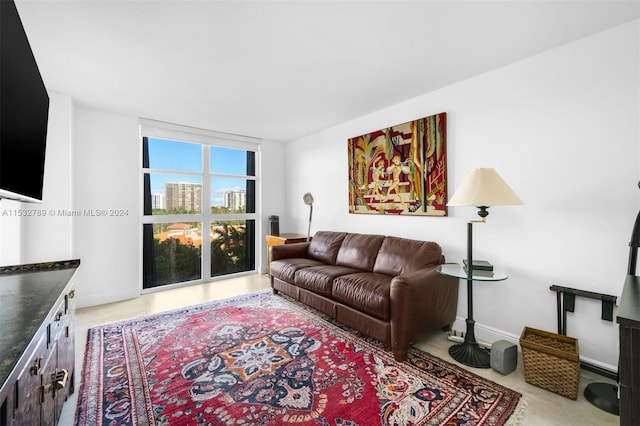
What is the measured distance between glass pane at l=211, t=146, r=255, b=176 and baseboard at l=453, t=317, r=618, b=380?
3953mm

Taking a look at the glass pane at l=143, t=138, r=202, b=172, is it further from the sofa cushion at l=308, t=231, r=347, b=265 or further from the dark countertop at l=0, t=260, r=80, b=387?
the dark countertop at l=0, t=260, r=80, b=387

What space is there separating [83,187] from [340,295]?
11.1ft

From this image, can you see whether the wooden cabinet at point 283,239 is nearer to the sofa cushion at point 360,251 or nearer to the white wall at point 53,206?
the sofa cushion at point 360,251

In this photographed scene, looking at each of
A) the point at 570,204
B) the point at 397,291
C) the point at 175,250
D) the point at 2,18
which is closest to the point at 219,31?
the point at 2,18

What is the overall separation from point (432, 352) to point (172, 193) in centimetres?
399

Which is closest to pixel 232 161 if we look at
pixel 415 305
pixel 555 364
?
pixel 415 305

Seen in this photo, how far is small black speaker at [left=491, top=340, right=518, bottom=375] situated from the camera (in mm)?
2072

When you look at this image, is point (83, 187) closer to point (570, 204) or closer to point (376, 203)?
point (376, 203)

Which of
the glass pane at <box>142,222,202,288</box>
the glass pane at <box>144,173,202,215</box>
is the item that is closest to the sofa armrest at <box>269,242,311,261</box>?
the glass pane at <box>142,222,202,288</box>

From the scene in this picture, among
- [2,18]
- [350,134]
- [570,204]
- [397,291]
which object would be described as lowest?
[397,291]

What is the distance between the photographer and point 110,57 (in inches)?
92.0

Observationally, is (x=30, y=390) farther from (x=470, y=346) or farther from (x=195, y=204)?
(x=195, y=204)

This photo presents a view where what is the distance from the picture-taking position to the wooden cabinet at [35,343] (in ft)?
2.71

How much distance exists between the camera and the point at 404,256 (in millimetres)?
2996
